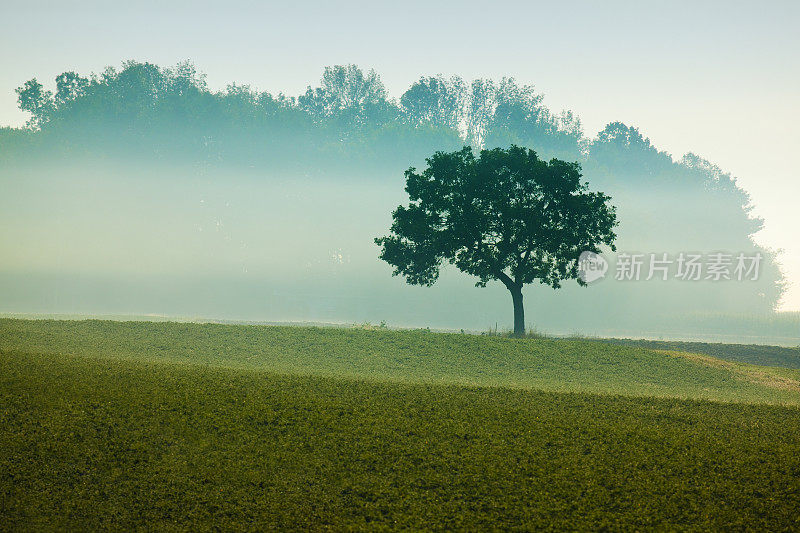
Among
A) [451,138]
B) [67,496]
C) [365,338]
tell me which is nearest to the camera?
[67,496]

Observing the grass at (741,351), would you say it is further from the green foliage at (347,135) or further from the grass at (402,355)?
the green foliage at (347,135)

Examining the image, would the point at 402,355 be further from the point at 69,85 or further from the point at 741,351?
the point at 69,85

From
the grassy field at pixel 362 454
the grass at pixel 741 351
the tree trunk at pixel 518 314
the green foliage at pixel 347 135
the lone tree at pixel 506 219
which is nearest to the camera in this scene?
the grassy field at pixel 362 454

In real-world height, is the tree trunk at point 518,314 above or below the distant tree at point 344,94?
below

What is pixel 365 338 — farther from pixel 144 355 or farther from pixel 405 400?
pixel 405 400

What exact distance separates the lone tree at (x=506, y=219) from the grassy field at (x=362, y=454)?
53.2 ft

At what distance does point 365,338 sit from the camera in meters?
29.9

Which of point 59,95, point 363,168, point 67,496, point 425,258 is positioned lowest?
point 67,496

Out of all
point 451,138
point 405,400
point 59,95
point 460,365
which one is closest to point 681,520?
point 405,400

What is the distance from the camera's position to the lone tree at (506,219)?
113 feet

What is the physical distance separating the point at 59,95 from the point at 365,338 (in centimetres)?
7795

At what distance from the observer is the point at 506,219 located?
34.4 meters

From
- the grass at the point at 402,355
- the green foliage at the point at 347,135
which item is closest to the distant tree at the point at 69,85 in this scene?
the green foliage at the point at 347,135

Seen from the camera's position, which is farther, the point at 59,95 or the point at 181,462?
the point at 59,95
